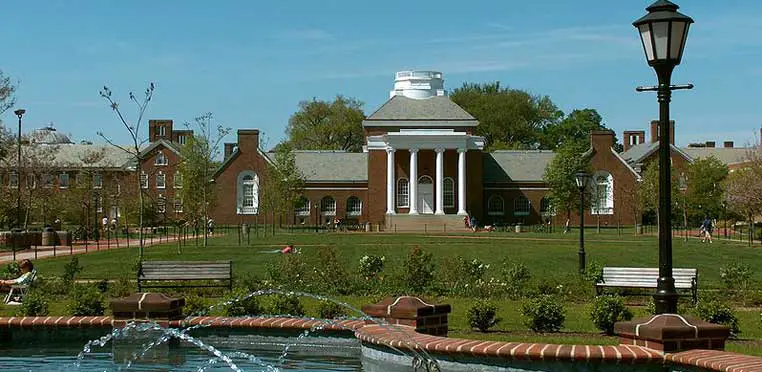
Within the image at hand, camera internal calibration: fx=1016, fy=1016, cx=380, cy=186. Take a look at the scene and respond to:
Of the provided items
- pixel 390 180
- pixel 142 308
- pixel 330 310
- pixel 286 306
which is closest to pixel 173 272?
pixel 286 306

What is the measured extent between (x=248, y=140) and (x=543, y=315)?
6802 cm

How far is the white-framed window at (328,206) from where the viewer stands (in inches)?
3152

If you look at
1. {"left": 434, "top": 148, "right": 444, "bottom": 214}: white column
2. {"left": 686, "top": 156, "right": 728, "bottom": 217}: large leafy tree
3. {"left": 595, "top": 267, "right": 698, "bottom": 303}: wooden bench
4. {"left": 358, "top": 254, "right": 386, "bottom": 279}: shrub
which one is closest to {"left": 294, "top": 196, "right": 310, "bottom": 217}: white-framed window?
{"left": 434, "top": 148, "right": 444, "bottom": 214}: white column

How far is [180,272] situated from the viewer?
67.8 feet

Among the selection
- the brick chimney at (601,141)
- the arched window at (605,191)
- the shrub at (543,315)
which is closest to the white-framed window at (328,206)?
the arched window at (605,191)

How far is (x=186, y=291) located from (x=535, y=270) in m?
11.0

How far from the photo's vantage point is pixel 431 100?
3233 inches

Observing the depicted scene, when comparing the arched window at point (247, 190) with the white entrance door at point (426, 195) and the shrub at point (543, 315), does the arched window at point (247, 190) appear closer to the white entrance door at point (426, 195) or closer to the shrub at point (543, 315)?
the white entrance door at point (426, 195)

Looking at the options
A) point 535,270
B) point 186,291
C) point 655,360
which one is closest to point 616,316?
point 655,360

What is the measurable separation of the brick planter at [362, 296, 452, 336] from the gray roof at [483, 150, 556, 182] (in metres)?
68.3

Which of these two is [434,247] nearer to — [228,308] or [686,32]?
[228,308]

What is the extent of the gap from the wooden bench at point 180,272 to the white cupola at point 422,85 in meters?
63.3

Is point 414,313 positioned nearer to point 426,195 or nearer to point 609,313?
point 609,313

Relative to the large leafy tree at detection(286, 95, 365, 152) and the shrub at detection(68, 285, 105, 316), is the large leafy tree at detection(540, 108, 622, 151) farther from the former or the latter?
the shrub at detection(68, 285, 105, 316)
